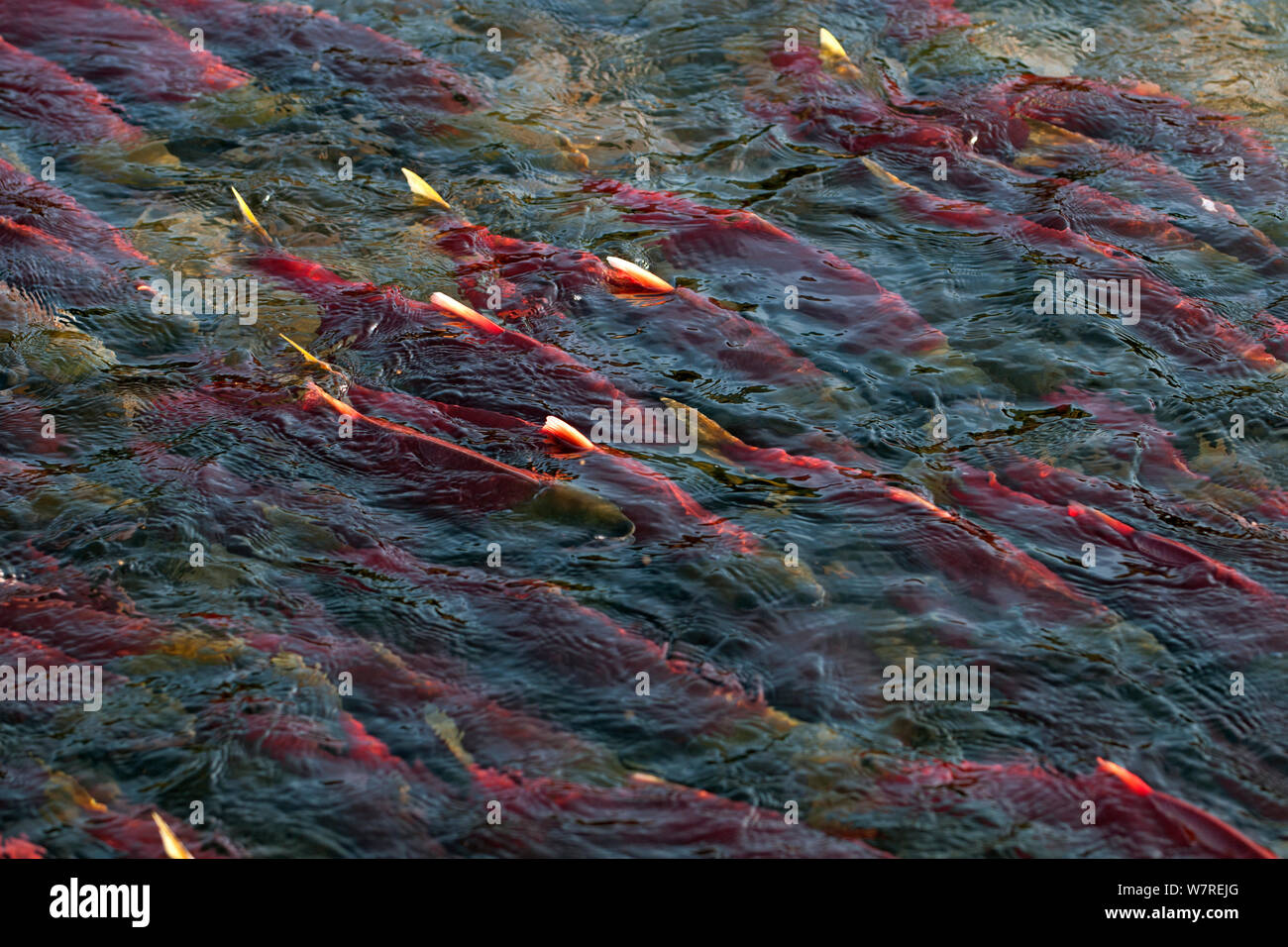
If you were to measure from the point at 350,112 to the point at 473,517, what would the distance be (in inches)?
179

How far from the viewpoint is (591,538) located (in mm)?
5953

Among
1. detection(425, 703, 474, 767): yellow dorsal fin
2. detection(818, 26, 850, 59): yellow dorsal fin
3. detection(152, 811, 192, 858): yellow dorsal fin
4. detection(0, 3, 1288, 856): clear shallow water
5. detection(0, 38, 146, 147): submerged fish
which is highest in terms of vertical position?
detection(818, 26, 850, 59): yellow dorsal fin

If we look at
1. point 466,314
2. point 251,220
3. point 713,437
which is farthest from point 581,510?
point 251,220

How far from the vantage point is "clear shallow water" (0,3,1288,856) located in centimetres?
492

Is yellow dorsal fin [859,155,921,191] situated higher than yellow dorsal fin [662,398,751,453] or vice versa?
yellow dorsal fin [859,155,921,191]

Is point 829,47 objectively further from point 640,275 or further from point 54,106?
point 54,106

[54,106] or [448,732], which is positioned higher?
[54,106]

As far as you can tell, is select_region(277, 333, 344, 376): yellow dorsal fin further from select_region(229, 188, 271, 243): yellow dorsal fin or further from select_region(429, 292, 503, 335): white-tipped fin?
select_region(229, 188, 271, 243): yellow dorsal fin

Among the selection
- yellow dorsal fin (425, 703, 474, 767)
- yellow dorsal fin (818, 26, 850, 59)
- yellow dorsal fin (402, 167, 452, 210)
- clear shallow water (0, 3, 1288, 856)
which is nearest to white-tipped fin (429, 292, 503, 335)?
clear shallow water (0, 3, 1288, 856)

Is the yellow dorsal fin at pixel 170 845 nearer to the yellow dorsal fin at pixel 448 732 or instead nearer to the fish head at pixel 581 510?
the yellow dorsal fin at pixel 448 732

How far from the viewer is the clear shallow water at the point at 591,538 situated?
4.92 metres

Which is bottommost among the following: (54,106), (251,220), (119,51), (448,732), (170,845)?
(170,845)

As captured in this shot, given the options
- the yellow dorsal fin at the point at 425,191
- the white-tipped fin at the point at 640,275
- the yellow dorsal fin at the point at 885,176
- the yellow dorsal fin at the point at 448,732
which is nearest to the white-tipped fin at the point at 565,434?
the white-tipped fin at the point at 640,275

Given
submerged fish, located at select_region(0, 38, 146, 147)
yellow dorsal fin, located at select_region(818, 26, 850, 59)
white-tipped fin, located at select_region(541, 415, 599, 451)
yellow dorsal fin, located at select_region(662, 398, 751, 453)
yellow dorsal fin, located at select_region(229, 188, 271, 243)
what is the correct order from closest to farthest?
white-tipped fin, located at select_region(541, 415, 599, 451)
yellow dorsal fin, located at select_region(662, 398, 751, 453)
yellow dorsal fin, located at select_region(229, 188, 271, 243)
submerged fish, located at select_region(0, 38, 146, 147)
yellow dorsal fin, located at select_region(818, 26, 850, 59)
